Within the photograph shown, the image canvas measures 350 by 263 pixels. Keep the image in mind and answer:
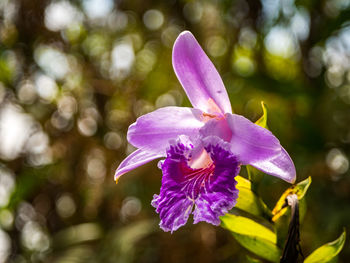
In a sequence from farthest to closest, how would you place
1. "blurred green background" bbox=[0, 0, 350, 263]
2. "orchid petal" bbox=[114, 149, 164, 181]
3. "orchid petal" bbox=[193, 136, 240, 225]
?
"blurred green background" bbox=[0, 0, 350, 263] < "orchid petal" bbox=[114, 149, 164, 181] < "orchid petal" bbox=[193, 136, 240, 225]

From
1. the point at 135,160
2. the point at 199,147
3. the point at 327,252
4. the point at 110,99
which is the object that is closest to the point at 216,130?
the point at 199,147

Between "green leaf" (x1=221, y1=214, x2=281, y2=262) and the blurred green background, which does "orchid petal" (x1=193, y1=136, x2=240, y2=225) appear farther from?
the blurred green background

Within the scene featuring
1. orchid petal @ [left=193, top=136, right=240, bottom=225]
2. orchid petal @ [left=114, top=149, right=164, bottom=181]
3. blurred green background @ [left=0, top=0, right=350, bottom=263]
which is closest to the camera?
orchid petal @ [left=193, top=136, right=240, bottom=225]

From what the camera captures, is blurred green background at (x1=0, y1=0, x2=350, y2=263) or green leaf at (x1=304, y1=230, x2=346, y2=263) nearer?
green leaf at (x1=304, y1=230, x2=346, y2=263)

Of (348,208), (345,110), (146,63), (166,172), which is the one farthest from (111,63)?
(166,172)

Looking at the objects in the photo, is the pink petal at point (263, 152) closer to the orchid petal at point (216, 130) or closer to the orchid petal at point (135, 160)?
the orchid petal at point (216, 130)

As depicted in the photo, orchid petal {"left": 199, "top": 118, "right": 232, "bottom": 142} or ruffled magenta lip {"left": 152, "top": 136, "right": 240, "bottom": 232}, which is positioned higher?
orchid petal {"left": 199, "top": 118, "right": 232, "bottom": 142}

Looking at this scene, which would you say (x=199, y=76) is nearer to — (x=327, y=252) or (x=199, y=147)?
(x=199, y=147)

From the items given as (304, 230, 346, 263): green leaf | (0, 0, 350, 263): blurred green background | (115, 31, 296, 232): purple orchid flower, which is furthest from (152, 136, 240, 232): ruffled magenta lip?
(0, 0, 350, 263): blurred green background
